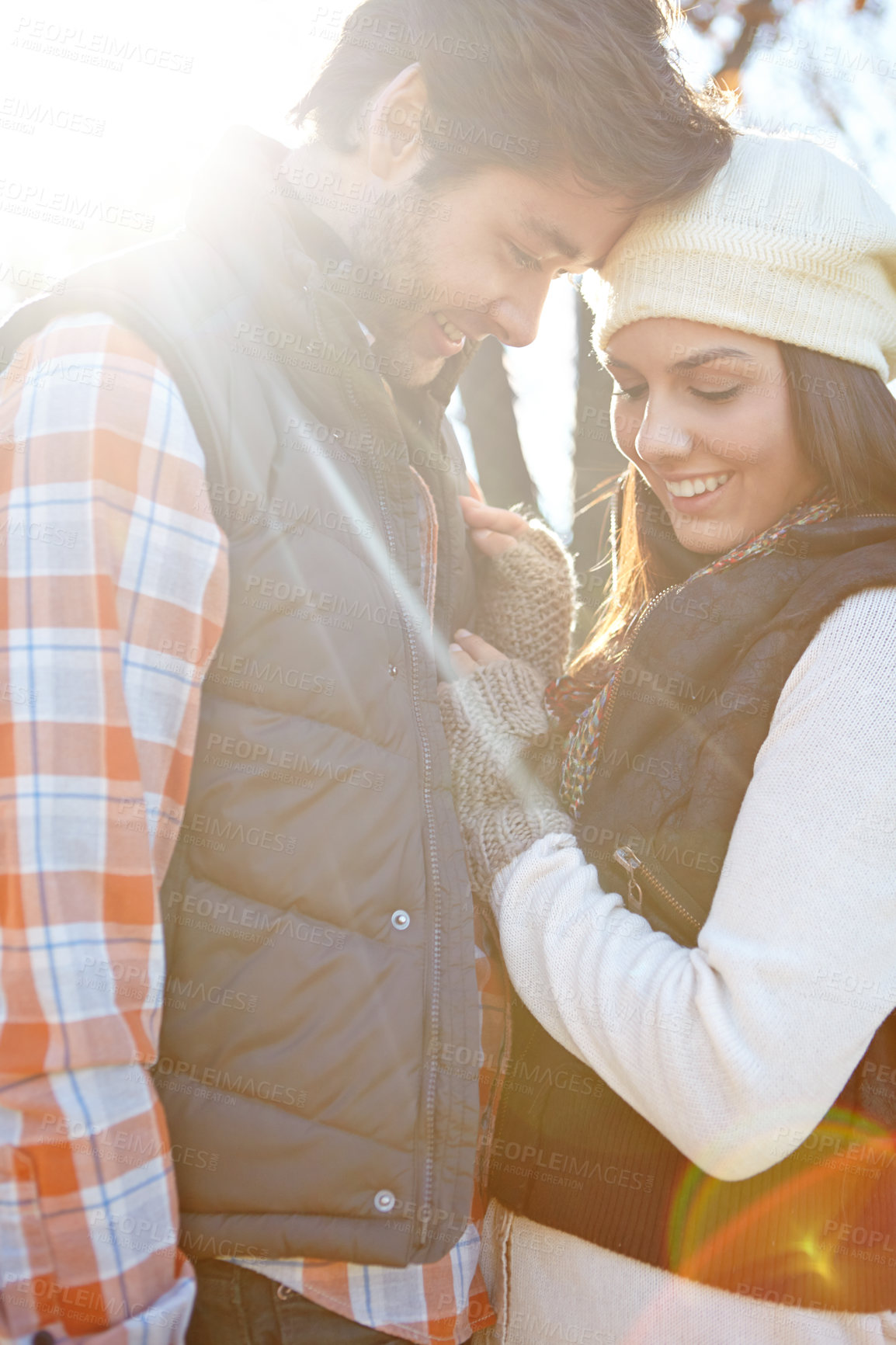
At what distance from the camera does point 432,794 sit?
1.71m

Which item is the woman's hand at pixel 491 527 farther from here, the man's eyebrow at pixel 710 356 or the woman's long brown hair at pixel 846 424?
the woman's long brown hair at pixel 846 424

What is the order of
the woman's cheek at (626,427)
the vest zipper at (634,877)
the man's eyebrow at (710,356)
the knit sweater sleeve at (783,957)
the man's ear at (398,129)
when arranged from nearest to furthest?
1. the knit sweater sleeve at (783,957)
2. the vest zipper at (634,877)
3. the man's eyebrow at (710,356)
4. the man's ear at (398,129)
5. the woman's cheek at (626,427)

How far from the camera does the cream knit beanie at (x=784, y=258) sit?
196cm

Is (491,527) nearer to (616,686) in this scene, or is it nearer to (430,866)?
(616,686)

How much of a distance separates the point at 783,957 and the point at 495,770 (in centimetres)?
66

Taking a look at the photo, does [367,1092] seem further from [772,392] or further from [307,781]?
[772,392]

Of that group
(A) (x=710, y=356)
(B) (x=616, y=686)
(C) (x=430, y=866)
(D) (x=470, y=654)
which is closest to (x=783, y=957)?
(C) (x=430, y=866)

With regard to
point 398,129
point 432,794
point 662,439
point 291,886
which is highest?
point 398,129

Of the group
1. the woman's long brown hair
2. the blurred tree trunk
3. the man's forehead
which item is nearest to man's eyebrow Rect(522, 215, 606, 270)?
the man's forehead

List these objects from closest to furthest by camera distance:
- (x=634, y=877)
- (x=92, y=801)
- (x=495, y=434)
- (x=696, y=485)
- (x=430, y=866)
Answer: (x=92, y=801) → (x=430, y=866) → (x=634, y=877) → (x=696, y=485) → (x=495, y=434)

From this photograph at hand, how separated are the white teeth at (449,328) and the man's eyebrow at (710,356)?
0.51 m

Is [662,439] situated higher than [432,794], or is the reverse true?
[662,439]

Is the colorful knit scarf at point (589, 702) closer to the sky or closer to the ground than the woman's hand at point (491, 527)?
closer to the ground

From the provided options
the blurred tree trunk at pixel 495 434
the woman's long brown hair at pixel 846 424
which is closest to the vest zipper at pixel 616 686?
the woman's long brown hair at pixel 846 424
